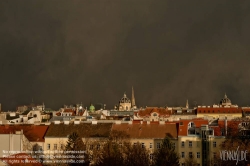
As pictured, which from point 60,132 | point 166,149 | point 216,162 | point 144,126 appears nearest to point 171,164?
point 166,149

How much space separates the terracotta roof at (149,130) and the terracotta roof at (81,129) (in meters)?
2.11

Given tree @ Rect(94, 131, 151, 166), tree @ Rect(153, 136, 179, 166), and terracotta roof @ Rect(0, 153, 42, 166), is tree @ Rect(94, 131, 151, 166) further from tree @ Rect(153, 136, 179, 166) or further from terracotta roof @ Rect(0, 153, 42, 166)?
terracotta roof @ Rect(0, 153, 42, 166)

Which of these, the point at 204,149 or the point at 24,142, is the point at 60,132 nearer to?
the point at 24,142

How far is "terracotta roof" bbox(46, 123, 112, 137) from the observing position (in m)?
81.8

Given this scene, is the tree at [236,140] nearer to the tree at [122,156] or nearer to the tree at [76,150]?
the tree at [122,156]

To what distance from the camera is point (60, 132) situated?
82.9 m

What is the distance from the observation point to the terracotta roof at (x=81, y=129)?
81750mm

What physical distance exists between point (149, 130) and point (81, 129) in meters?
11.8

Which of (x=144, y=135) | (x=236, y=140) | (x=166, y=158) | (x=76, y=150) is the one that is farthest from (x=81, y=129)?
(x=236, y=140)

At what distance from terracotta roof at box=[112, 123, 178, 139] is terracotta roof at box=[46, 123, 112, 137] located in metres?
2.11

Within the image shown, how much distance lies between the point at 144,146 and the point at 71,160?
1602 centimetres

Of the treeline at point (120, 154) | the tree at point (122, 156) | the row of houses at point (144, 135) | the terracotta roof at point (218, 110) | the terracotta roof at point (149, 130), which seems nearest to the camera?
the treeline at point (120, 154)

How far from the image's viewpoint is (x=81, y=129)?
8350 cm

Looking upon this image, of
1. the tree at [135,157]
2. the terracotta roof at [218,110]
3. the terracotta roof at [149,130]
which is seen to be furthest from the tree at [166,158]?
the terracotta roof at [218,110]
